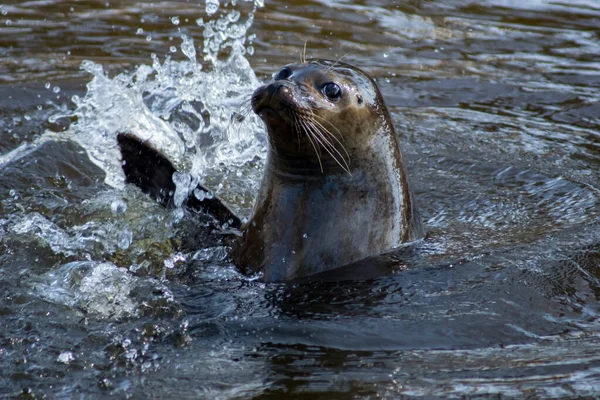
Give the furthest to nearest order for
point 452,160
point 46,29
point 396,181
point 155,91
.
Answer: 1. point 46,29
2. point 155,91
3. point 452,160
4. point 396,181

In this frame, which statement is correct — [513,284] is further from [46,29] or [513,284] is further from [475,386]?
[46,29]

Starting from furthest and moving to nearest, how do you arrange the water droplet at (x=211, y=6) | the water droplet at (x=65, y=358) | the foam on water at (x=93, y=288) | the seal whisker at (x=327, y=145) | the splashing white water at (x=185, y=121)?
the water droplet at (x=211, y=6)
the splashing white water at (x=185, y=121)
the seal whisker at (x=327, y=145)
the foam on water at (x=93, y=288)
the water droplet at (x=65, y=358)

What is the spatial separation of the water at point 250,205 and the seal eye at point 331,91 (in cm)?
89

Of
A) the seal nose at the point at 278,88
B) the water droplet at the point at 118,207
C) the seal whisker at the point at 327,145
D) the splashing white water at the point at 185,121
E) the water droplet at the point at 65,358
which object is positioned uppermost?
the seal nose at the point at 278,88

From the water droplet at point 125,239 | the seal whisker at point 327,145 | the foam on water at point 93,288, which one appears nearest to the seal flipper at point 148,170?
the water droplet at point 125,239

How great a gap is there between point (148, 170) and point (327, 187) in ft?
4.04

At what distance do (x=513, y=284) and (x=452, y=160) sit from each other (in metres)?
2.19

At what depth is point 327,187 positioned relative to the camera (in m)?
4.86

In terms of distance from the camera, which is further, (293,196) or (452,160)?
(452,160)

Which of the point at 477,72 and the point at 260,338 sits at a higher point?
the point at 477,72

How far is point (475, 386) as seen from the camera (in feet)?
12.3

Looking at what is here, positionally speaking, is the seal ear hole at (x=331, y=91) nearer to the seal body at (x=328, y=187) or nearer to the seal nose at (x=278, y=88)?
the seal body at (x=328, y=187)

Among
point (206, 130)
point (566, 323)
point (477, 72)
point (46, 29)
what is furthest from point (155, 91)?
point (566, 323)

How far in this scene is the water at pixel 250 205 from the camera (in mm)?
3895
